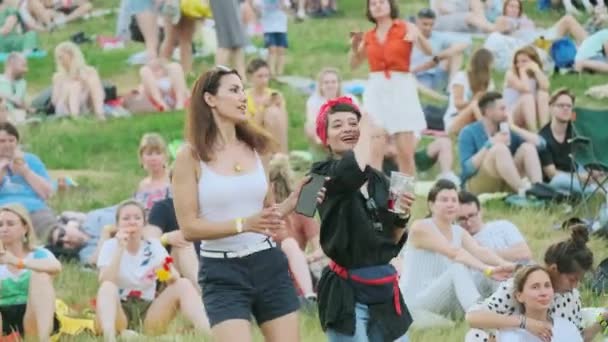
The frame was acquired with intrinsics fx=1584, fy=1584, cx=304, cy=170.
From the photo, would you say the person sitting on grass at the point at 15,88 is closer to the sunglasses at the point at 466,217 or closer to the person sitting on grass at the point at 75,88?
the person sitting on grass at the point at 75,88

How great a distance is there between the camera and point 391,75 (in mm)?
12469

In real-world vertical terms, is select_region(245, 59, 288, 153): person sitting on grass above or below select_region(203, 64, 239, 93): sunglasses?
below

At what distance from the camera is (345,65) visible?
17922 millimetres

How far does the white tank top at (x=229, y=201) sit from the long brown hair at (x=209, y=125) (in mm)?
182

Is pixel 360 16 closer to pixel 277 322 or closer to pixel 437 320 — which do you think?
pixel 437 320

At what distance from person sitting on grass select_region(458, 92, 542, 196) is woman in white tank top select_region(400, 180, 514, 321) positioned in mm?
2753

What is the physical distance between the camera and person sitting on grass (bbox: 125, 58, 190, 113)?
1579 cm

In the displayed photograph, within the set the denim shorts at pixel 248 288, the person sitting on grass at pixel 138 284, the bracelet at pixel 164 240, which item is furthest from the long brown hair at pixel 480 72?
the denim shorts at pixel 248 288

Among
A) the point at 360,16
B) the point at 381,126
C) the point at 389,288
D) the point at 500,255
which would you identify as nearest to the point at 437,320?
the point at 500,255

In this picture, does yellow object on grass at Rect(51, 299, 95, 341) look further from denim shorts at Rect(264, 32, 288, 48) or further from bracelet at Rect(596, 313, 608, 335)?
denim shorts at Rect(264, 32, 288, 48)

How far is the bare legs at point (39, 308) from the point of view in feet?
→ 31.4

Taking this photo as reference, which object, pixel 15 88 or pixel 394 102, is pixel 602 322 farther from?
pixel 15 88

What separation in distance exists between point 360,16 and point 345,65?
3640mm

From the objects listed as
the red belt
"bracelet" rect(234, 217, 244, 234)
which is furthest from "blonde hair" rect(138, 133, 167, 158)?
"bracelet" rect(234, 217, 244, 234)
